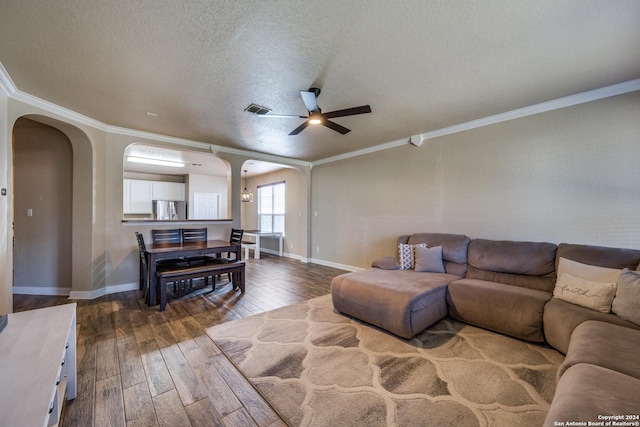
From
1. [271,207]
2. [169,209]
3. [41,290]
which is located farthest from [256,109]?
[169,209]

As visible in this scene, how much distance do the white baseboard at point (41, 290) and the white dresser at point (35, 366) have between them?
292 cm

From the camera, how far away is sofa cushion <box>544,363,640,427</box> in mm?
943

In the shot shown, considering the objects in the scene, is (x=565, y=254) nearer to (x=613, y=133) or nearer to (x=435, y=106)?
(x=613, y=133)

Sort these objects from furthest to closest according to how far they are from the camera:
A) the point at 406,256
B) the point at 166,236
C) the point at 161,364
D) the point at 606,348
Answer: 1. the point at 166,236
2. the point at 406,256
3. the point at 161,364
4. the point at 606,348

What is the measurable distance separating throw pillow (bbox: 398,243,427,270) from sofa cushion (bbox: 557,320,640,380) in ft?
5.92

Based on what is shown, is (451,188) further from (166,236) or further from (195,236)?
(166,236)

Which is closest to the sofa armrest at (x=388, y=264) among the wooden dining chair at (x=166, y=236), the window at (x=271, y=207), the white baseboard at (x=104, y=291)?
the wooden dining chair at (x=166, y=236)

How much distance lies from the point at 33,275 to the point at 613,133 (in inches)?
303

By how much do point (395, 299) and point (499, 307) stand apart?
1.03 m

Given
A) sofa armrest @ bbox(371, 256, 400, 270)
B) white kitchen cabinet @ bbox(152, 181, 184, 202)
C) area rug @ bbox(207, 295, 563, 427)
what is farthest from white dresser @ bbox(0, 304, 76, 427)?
white kitchen cabinet @ bbox(152, 181, 184, 202)

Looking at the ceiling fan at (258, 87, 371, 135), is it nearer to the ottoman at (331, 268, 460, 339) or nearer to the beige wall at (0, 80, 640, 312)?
the ottoman at (331, 268, 460, 339)

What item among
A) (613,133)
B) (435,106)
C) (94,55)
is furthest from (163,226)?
(613,133)

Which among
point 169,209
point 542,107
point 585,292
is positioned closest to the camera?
point 585,292

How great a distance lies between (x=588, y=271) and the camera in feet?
7.41
